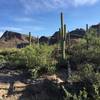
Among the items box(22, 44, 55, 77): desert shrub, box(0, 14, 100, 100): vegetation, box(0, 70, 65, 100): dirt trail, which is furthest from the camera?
box(22, 44, 55, 77): desert shrub

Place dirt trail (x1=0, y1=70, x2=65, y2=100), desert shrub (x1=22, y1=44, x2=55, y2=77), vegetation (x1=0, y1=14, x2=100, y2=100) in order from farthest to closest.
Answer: desert shrub (x1=22, y1=44, x2=55, y2=77), dirt trail (x1=0, y1=70, x2=65, y2=100), vegetation (x1=0, y1=14, x2=100, y2=100)

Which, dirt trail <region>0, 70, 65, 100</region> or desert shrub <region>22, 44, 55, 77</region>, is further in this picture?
desert shrub <region>22, 44, 55, 77</region>

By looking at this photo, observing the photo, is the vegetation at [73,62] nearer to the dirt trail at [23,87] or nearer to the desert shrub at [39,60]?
the desert shrub at [39,60]

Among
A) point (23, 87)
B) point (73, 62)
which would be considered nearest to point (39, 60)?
point (73, 62)

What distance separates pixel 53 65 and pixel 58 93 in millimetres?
2156

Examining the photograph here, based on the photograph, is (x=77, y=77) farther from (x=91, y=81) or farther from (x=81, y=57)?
(x=81, y=57)

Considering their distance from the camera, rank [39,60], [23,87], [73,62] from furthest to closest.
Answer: [73,62], [39,60], [23,87]

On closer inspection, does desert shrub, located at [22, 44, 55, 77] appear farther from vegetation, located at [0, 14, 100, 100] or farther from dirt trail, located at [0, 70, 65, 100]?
dirt trail, located at [0, 70, 65, 100]

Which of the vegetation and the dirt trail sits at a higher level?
the vegetation

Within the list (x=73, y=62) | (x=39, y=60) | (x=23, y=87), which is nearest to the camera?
(x=23, y=87)

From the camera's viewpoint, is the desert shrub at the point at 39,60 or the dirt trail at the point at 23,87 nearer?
the dirt trail at the point at 23,87

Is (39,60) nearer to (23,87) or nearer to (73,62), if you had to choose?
(73,62)

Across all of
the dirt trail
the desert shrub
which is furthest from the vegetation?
the dirt trail

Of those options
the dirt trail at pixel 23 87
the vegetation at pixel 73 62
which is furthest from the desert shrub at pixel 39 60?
the dirt trail at pixel 23 87
